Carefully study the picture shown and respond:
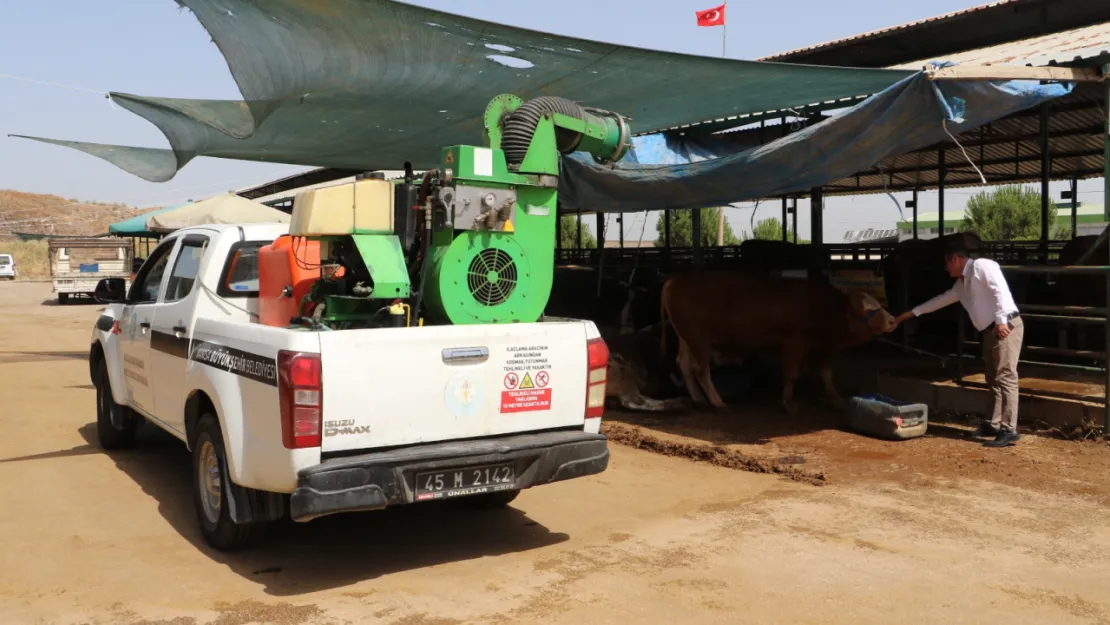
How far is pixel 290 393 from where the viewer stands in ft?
13.7

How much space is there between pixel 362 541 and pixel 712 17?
17.7 m

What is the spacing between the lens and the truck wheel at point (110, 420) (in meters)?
7.34

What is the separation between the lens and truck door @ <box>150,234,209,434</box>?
5.60 m

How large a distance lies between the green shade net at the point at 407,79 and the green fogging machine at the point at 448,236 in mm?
1689

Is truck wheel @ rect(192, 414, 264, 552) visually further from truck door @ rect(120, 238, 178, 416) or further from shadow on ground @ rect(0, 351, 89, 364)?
shadow on ground @ rect(0, 351, 89, 364)

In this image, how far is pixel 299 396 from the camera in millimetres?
4188

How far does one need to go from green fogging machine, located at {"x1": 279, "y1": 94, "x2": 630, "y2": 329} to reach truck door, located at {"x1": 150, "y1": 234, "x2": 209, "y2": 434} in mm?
714

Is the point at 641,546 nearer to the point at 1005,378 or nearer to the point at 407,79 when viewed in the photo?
the point at 1005,378

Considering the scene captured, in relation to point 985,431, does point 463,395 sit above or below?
above

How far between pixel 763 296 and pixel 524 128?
4.66 meters

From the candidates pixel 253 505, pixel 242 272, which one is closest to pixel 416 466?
pixel 253 505

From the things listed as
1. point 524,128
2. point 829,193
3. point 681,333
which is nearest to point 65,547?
point 524,128

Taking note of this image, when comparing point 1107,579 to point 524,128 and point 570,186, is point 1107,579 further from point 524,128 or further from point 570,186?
point 570,186

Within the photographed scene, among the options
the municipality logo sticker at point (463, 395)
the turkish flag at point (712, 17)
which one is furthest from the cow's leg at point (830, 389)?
the turkish flag at point (712, 17)
